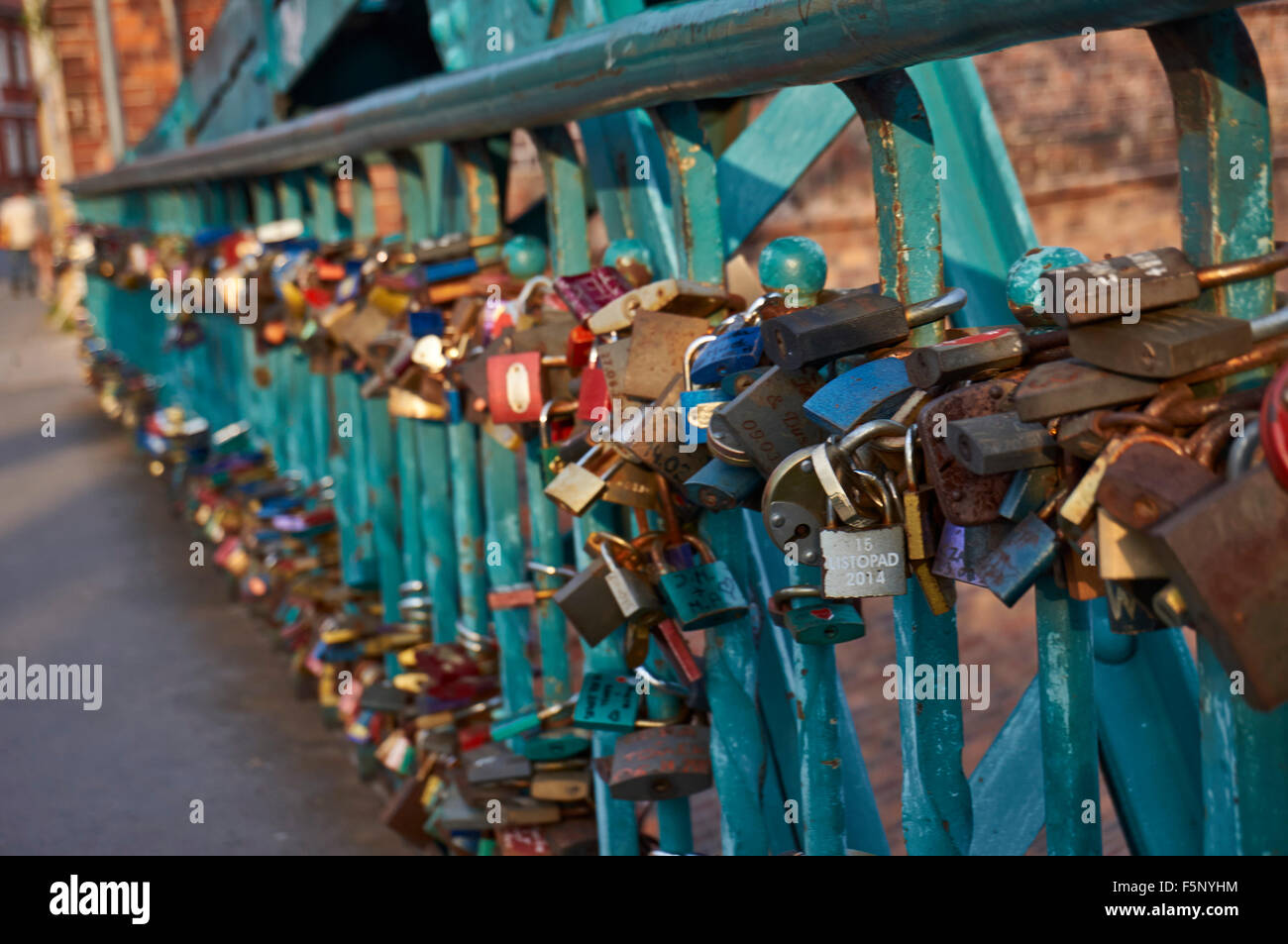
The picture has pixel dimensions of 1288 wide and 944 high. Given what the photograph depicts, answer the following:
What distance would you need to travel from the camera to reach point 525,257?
70.9 inches

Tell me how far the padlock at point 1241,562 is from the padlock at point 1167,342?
0.25ft

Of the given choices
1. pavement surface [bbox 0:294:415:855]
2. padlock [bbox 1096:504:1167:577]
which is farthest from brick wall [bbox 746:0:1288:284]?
padlock [bbox 1096:504:1167:577]

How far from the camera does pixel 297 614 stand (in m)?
2.93

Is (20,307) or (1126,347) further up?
(20,307)

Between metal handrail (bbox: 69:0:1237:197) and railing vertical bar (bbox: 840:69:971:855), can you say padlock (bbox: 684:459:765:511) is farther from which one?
metal handrail (bbox: 69:0:1237:197)

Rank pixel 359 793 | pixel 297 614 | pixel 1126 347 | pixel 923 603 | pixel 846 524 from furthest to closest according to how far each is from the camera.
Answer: pixel 297 614
pixel 359 793
pixel 923 603
pixel 846 524
pixel 1126 347

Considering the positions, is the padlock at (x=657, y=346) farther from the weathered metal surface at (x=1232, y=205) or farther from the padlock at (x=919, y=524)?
the weathered metal surface at (x=1232, y=205)

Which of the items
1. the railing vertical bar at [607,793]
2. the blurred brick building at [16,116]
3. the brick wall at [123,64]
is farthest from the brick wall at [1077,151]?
the blurred brick building at [16,116]

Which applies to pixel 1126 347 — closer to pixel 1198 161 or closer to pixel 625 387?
pixel 1198 161

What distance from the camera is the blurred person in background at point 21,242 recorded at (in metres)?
17.2

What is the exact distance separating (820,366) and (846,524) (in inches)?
5.8

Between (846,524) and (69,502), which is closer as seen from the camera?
(846,524)

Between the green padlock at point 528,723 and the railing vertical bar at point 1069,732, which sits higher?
the railing vertical bar at point 1069,732
